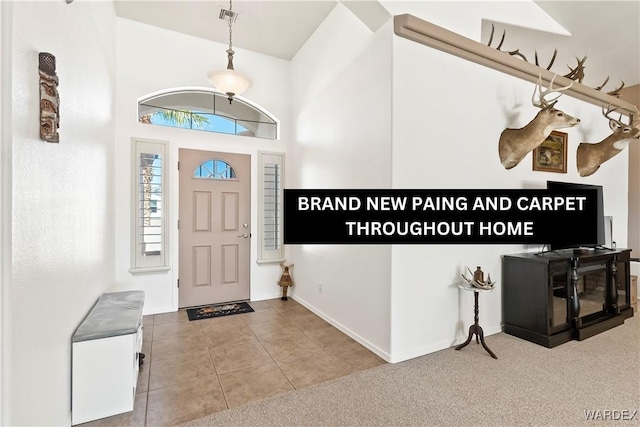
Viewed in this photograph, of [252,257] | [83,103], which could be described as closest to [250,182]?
[252,257]

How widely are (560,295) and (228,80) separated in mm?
3793

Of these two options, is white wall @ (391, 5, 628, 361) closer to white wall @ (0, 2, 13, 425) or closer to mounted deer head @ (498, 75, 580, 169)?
mounted deer head @ (498, 75, 580, 169)

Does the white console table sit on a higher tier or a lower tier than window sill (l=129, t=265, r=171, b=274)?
lower

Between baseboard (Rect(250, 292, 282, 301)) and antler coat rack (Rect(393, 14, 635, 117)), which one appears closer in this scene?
antler coat rack (Rect(393, 14, 635, 117))

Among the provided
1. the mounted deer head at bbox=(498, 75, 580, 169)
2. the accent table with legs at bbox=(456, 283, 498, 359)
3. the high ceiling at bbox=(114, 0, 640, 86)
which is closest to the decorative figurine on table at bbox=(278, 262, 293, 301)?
the accent table with legs at bbox=(456, 283, 498, 359)

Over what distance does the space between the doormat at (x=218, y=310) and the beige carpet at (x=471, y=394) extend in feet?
6.02

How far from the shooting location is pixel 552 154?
11.7 feet

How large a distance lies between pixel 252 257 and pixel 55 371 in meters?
2.74

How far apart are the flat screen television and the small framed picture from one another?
0.25m

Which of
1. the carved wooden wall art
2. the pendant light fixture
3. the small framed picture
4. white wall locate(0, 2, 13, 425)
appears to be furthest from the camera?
the small framed picture

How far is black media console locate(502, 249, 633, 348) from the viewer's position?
2.83 meters

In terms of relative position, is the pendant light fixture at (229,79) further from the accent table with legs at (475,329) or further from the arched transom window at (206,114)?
the accent table with legs at (475,329)

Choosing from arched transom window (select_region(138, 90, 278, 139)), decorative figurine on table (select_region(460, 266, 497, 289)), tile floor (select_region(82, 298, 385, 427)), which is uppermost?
arched transom window (select_region(138, 90, 278, 139))

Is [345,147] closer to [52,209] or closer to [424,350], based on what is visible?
[424,350]
